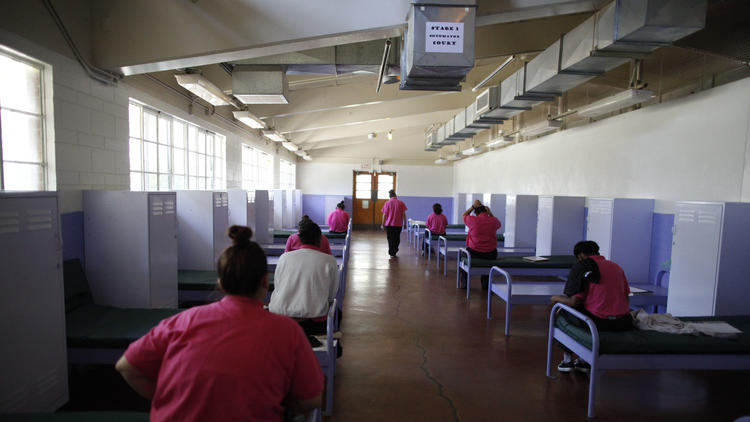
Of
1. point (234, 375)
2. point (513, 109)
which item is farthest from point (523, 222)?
point (234, 375)

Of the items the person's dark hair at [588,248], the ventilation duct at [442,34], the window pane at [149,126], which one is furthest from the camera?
the window pane at [149,126]

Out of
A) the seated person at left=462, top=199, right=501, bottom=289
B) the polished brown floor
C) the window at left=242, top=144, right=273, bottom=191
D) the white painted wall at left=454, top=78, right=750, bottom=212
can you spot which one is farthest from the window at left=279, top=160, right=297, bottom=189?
the polished brown floor

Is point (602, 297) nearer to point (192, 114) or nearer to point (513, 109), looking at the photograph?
point (513, 109)

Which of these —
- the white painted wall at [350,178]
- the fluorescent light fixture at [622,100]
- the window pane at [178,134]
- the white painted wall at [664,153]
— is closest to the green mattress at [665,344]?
the white painted wall at [664,153]

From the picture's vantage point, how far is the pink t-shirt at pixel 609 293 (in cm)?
359

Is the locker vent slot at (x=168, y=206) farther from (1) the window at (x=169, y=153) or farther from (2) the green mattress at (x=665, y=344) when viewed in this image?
(2) the green mattress at (x=665, y=344)

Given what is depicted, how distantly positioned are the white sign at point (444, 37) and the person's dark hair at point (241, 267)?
2.73 m

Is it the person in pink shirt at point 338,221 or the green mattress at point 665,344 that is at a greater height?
the person in pink shirt at point 338,221

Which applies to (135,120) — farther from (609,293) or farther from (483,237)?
(609,293)

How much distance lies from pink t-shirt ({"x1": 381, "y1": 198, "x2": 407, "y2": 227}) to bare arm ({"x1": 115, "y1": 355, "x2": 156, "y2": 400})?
355 inches

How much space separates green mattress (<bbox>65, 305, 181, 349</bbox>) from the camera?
3.22m

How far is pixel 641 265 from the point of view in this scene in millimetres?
6016

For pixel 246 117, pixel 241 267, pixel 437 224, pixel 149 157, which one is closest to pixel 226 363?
pixel 241 267

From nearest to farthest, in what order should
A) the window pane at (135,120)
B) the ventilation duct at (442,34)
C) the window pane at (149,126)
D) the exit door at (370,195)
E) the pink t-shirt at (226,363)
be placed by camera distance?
the pink t-shirt at (226,363) → the ventilation duct at (442,34) → the window pane at (135,120) → the window pane at (149,126) → the exit door at (370,195)
